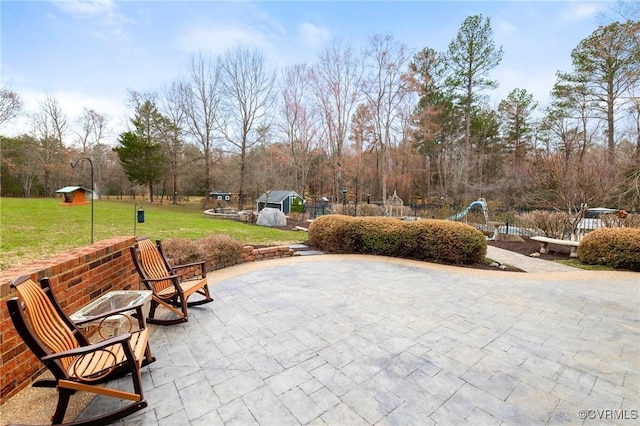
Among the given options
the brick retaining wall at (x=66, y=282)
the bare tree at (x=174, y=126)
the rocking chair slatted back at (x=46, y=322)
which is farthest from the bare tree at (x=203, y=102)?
the rocking chair slatted back at (x=46, y=322)

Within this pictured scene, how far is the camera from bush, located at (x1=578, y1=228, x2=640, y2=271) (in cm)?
613

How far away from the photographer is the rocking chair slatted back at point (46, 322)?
5.93ft

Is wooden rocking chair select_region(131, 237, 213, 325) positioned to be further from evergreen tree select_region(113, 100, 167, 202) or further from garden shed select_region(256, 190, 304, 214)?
evergreen tree select_region(113, 100, 167, 202)

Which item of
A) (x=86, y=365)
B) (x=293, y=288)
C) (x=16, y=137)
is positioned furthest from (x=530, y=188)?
(x=16, y=137)

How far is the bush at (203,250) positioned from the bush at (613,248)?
8293mm

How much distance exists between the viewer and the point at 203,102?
21875 mm

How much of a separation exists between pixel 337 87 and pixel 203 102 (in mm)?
10856

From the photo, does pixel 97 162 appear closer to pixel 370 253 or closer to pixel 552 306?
pixel 370 253

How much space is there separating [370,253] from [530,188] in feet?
50.3

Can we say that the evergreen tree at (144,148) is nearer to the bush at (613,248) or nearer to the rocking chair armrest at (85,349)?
the rocking chair armrest at (85,349)

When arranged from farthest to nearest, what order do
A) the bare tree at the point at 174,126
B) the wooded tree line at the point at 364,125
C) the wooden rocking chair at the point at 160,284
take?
the bare tree at the point at 174,126 → the wooded tree line at the point at 364,125 → the wooden rocking chair at the point at 160,284

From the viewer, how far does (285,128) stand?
64.6 ft

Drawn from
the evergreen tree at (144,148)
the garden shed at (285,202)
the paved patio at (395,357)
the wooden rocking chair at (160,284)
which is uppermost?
the evergreen tree at (144,148)

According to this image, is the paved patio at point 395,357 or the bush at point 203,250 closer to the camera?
the paved patio at point 395,357
